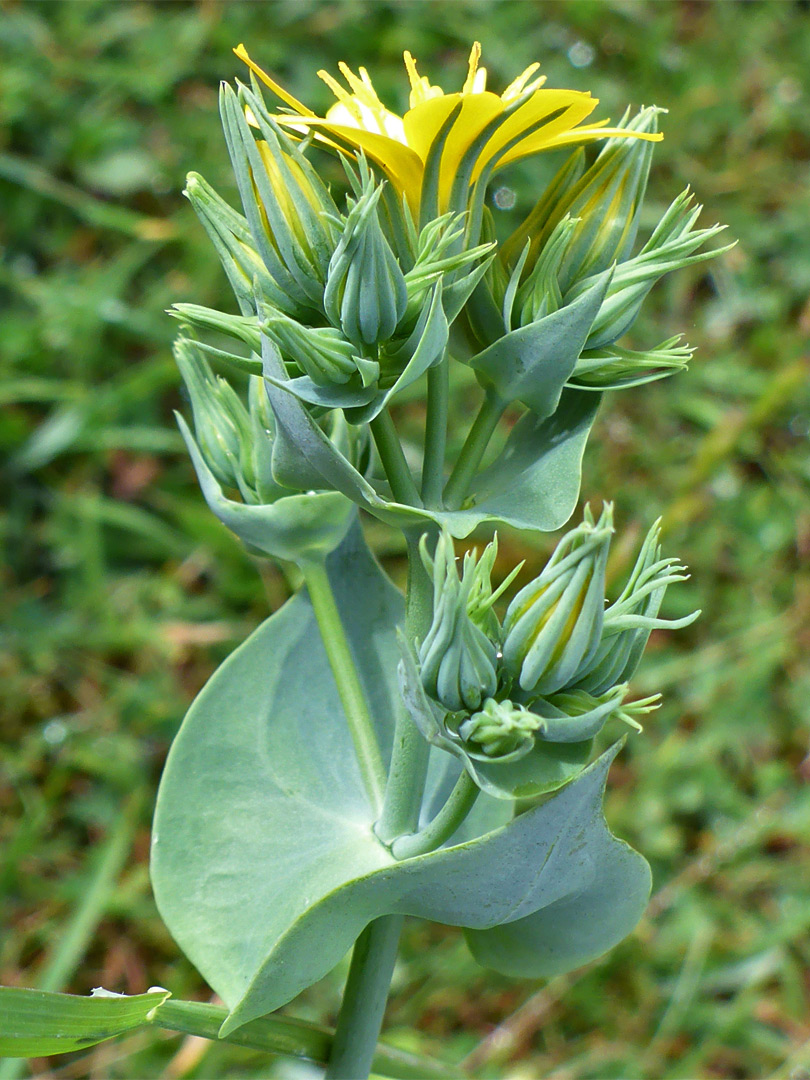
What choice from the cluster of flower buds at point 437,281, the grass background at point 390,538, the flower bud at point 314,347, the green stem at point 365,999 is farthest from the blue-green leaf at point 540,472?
the grass background at point 390,538

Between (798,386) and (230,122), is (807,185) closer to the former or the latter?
(798,386)

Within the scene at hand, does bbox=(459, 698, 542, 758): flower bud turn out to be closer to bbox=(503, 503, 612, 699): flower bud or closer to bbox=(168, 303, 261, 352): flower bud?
bbox=(503, 503, 612, 699): flower bud

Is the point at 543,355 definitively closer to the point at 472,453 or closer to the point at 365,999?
the point at 472,453

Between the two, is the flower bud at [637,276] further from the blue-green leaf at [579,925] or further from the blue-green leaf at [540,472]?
the blue-green leaf at [579,925]

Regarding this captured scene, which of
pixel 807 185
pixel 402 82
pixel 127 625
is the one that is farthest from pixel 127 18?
pixel 807 185

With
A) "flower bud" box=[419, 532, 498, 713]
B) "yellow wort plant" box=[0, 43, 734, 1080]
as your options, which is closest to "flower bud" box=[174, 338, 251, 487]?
"yellow wort plant" box=[0, 43, 734, 1080]

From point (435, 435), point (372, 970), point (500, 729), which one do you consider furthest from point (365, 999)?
point (435, 435)
